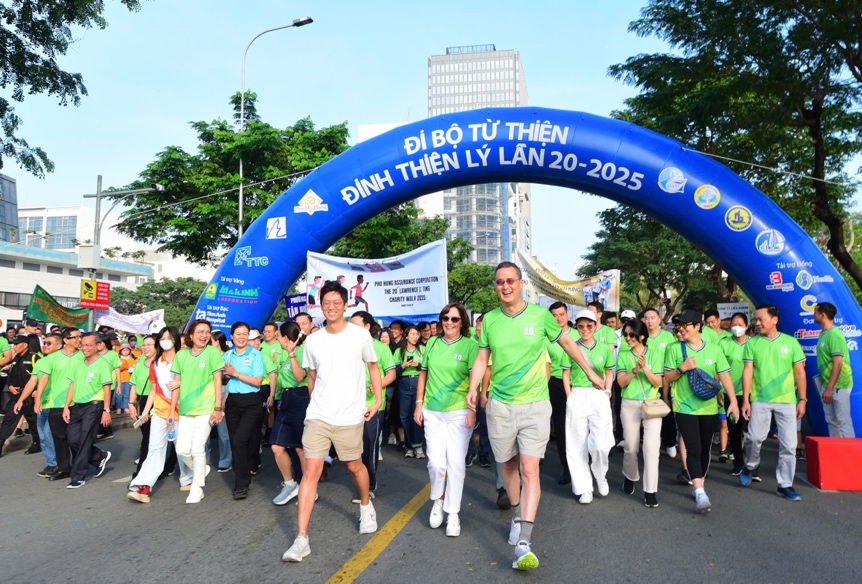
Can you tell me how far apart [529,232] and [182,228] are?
13665cm

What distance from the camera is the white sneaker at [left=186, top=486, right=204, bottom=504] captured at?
5.98 m

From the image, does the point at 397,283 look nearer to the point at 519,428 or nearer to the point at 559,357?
the point at 559,357

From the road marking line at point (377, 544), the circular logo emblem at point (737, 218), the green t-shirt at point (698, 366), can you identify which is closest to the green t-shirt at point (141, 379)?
the road marking line at point (377, 544)

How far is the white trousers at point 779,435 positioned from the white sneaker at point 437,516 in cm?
321

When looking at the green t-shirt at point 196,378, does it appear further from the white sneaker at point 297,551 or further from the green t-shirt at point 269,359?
the white sneaker at point 297,551

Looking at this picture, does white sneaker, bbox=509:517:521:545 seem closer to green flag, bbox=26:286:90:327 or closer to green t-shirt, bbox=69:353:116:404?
green t-shirt, bbox=69:353:116:404

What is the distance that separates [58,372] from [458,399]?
4.75 metres

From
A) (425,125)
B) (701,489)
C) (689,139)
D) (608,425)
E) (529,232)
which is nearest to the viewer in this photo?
(701,489)

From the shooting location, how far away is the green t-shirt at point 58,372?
7.16 meters

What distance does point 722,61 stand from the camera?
1226 centimetres

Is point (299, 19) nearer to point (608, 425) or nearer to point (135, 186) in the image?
point (135, 186)

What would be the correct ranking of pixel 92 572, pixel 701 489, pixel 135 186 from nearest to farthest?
pixel 92 572 < pixel 701 489 < pixel 135 186

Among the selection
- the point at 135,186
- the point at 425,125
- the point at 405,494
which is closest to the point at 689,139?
the point at 425,125

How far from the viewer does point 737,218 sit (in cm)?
914
